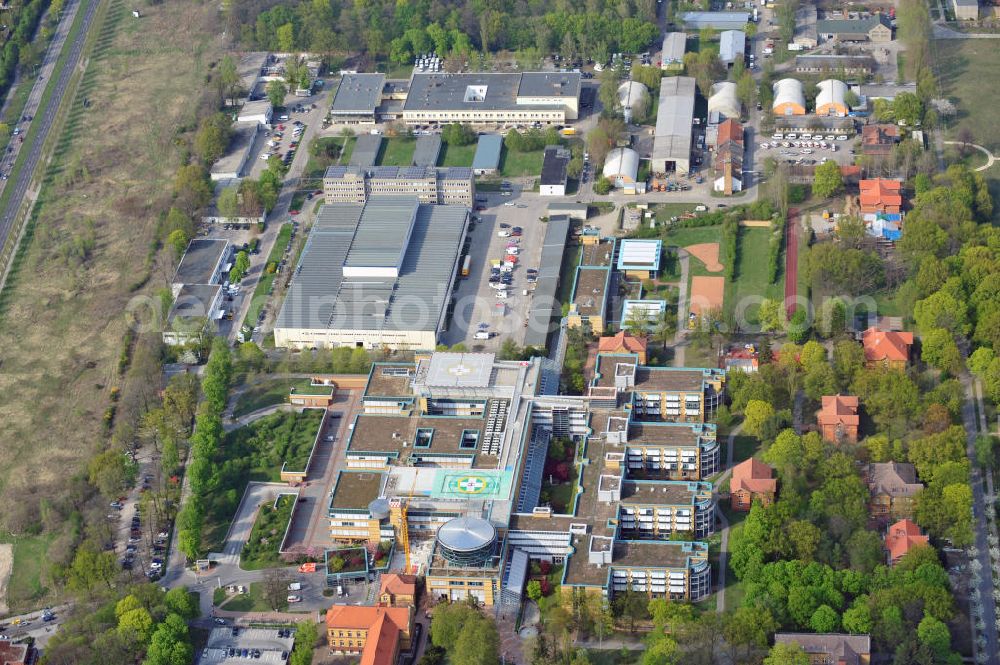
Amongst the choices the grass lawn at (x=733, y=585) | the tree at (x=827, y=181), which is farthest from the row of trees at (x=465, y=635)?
the tree at (x=827, y=181)

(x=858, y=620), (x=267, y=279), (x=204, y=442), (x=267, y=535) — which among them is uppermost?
(x=858, y=620)

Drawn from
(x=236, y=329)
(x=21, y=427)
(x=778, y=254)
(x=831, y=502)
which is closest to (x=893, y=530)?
(x=831, y=502)

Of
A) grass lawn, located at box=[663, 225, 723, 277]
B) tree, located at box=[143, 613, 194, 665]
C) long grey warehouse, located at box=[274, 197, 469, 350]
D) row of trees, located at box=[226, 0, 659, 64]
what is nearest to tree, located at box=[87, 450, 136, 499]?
tree, located at box=[143, 613, 194, 665]

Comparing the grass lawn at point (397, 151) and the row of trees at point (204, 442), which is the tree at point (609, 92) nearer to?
the grass lawn at point (397, 151)

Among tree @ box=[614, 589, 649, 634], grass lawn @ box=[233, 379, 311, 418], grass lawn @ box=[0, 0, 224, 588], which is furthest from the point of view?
grass lawn @ box=[233, 379, 311, 418]

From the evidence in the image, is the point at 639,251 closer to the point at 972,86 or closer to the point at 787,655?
the point at 972,86

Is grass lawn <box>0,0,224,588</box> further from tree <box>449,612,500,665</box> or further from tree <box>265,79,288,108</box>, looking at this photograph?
tree <box>449,612,500,665</box>

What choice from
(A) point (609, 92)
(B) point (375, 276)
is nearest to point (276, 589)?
(B) point (375, 276)
